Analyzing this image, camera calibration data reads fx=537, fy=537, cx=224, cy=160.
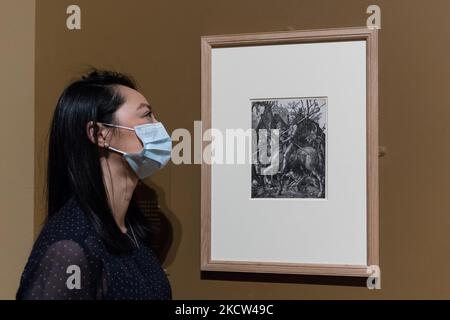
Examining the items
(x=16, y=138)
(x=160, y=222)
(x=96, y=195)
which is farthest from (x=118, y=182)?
(x=16, y=138)

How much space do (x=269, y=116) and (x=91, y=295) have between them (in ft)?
1.63

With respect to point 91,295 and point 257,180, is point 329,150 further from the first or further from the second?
point 91,295

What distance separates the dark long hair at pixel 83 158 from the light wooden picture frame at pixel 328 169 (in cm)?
22

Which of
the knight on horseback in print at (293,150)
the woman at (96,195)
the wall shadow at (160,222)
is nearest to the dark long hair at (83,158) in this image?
the woman at (96,195)

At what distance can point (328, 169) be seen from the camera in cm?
108

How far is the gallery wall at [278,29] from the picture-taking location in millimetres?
1046

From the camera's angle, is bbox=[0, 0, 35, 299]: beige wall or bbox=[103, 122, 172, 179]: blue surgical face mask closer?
bbox=[103, 122, 172, 179]: blue surgical face mask

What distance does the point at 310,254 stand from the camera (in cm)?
109

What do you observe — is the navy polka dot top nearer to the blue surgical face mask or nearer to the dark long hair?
the dark long hair

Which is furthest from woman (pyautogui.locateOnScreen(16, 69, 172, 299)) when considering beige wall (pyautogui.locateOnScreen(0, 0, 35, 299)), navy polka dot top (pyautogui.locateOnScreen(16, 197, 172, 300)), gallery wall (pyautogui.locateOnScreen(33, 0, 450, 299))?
beige wall (pyautogui.locateOnScreen(0, 0, 35, 299))

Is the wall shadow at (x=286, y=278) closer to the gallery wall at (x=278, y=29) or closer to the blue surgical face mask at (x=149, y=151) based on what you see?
the gallery wall at (x=278, y=29)

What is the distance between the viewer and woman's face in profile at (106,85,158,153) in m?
0.99

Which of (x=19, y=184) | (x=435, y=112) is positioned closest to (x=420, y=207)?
(x=435, y=112)

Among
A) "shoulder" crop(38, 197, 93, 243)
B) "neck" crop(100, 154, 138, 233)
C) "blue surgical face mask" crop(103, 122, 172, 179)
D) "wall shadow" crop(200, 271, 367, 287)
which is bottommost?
"wall shadow" crop(200, 271, 367, 287)
